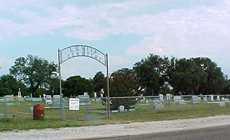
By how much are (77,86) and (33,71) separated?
20370mm

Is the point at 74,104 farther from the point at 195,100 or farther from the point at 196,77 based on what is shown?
the point at 196,77

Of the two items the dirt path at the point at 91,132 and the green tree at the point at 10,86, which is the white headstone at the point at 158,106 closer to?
the dirt path at the point at 91,132

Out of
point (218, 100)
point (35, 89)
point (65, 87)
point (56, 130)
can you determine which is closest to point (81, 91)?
point (65, 87)

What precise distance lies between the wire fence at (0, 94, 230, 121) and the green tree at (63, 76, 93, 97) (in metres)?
Result: 113

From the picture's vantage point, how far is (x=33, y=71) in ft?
591

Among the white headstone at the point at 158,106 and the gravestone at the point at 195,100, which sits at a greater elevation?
the gravestone at the point at 195,100

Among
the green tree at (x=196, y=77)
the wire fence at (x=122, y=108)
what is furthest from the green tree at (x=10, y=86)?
the wire fence at (x=122, y=108)

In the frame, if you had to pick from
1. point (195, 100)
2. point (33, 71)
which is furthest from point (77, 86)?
point (195, 100)

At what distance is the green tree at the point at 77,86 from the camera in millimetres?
166250

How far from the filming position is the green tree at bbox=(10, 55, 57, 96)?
579 ft

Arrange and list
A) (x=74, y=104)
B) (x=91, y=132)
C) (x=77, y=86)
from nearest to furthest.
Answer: (x=91, y=132)
(x=74, y=104)
(x=77, y=86)

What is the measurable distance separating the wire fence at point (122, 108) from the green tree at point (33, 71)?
125864 millimetres

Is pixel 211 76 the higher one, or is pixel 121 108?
pixel 211 76

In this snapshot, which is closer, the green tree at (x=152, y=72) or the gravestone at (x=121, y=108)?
the gravestone at (x=121, y=108)
